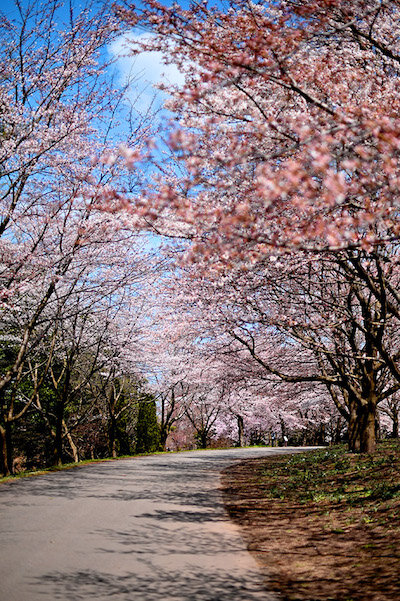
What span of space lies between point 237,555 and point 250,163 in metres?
4.54

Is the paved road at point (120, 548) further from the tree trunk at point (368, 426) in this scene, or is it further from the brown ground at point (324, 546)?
the tree trunk at point (368, 426)

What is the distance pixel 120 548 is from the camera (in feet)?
18.6

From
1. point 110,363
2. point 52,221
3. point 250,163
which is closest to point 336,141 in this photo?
point 250,163

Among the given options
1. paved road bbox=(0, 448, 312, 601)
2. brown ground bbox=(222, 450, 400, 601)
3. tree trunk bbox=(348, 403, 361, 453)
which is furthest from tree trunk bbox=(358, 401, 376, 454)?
paved road bbox=(0, 448, 312, 601)

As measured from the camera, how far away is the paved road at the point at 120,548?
4.27 metres

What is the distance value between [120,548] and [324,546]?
8.22 feet

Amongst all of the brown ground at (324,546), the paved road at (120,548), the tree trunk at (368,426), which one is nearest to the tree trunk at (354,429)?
the tree trunk at (368,426)

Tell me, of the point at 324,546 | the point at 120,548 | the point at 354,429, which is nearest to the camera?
the point at 120,548

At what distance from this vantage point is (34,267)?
37.0ft

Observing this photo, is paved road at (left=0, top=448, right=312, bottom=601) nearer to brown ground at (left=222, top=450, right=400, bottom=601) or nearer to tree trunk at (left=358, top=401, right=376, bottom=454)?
brown ground at (left=222, top=450, right=400, bottom=601)

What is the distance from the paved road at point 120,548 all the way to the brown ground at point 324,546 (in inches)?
11.6

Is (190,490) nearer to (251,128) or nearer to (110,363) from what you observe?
(251,128)

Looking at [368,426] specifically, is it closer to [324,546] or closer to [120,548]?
[324,546]

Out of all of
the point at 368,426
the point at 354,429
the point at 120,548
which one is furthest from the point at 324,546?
the point at 354,429
